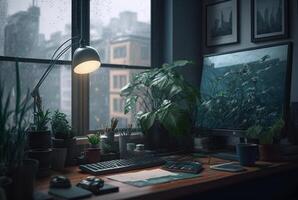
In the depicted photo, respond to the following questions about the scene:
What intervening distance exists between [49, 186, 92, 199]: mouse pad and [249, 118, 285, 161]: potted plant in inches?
42.9

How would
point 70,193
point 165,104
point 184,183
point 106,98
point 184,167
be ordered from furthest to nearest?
point 106,98
point 165,104
point 184,167
point 184,183
point 70,193

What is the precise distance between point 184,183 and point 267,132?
0.69m

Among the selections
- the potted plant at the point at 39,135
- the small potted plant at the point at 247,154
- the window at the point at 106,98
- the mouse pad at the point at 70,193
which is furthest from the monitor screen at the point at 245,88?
the mouse pad at the point at 70,193

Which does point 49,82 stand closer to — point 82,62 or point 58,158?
point 82,62

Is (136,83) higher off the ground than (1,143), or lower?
higher

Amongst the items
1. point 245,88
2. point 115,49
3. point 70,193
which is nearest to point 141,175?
point 70,193

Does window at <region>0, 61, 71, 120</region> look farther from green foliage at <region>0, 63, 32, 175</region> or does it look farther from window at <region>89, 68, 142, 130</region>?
green foliage at <region>0, 63, 32, 175</region>

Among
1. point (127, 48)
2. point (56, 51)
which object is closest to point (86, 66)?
point (56, 51)

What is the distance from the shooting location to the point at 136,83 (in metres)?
2.35

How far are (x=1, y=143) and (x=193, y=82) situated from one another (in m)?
1.78

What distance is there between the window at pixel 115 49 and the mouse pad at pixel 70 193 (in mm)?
1006

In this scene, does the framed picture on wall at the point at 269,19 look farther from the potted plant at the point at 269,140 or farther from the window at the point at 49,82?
the window at the point at 49,82

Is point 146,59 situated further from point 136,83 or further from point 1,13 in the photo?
point 1,13

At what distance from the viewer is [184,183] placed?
1.53 m
